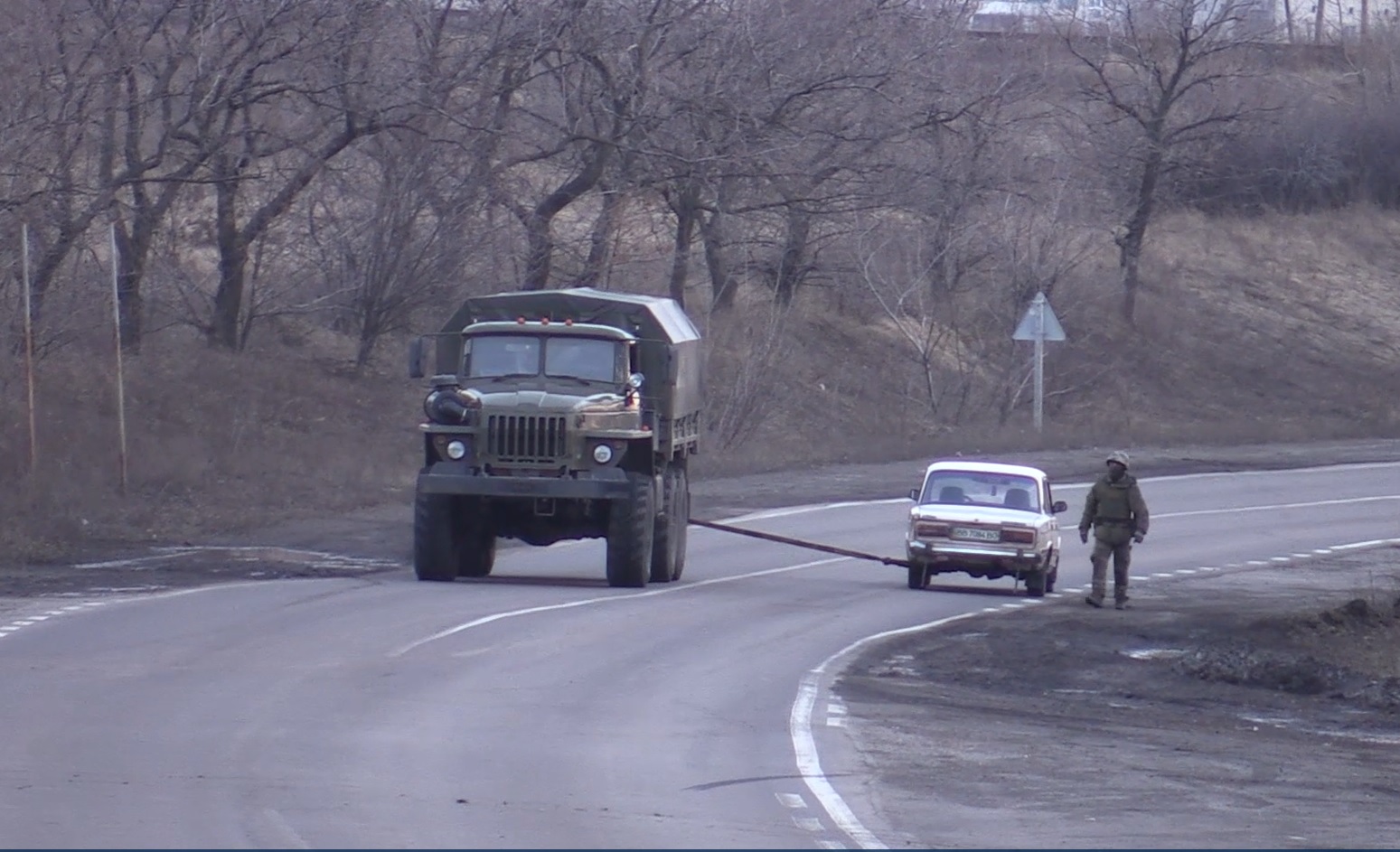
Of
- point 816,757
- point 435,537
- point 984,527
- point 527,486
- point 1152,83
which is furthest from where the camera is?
point 1152,83

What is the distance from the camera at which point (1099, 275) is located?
51.8 metres

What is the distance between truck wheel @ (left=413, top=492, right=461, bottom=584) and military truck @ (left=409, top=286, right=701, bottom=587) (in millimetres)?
17

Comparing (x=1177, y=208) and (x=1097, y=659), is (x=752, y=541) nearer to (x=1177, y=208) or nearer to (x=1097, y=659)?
(x=1097, y=659)

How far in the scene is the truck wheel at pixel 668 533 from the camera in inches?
814

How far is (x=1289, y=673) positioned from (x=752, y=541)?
11702 millimetres

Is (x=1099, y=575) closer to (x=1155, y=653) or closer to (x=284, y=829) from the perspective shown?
(x=1155, y=653)

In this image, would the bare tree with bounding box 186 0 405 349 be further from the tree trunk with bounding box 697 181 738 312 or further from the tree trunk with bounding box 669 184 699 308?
the tree trunk with bounding box 697 181 738 312

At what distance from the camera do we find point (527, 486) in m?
19.2

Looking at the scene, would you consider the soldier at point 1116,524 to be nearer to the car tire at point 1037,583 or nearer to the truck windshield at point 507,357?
the car tire at point 1037,583

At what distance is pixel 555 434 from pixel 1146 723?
820 centimetres

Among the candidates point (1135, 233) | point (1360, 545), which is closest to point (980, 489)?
point (1360, 545)

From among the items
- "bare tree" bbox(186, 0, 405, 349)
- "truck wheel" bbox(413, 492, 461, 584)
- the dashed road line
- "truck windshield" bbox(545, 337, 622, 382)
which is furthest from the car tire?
"bare tree" bbox(186, 0, 405, 349)

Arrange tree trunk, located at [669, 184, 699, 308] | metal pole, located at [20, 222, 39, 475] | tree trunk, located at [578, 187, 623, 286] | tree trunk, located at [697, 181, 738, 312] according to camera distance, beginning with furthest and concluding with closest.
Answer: tree trunk, located at [669, 184, 699, 308] → tree trunk, located at [697, 181, 738, 312] → tree trunk, located at [578, 187, 623, 286] → metal pole, located at [20, 222, 39, 475]

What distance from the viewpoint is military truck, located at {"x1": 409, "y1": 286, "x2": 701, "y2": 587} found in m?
19.5
